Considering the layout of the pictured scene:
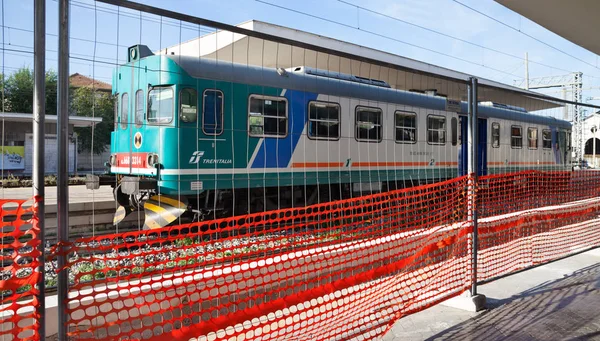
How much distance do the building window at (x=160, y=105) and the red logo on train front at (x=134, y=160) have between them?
69 cm

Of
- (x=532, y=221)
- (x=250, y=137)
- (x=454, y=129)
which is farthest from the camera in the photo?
(x=454, y=129)

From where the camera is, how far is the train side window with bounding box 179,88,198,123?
8.05 m

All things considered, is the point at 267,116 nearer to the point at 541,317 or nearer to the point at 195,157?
the point at 195,157

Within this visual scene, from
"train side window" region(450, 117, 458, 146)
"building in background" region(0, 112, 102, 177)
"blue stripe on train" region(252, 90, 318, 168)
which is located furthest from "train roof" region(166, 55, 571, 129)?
"building in background" region(0, 112, 102, 177)

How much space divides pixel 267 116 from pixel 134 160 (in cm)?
267

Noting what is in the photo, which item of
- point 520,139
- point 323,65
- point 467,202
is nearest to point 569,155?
point 520,139

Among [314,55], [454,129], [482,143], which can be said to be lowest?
[482,143]

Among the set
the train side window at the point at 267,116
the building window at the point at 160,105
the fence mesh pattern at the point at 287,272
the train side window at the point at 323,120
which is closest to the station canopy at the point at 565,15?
the fence mesh pattern at the point at 287,272

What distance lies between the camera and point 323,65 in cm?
2012

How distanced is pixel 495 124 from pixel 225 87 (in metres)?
10.2

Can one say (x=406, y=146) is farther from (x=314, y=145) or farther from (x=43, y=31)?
(x=43, y=31)

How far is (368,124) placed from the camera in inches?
419

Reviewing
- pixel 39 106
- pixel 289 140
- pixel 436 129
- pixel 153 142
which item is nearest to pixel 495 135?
pixel 436 129

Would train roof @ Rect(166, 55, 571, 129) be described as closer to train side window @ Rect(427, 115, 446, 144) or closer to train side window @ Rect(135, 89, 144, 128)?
train side window @ Rect(427, 115, 446, 144)
